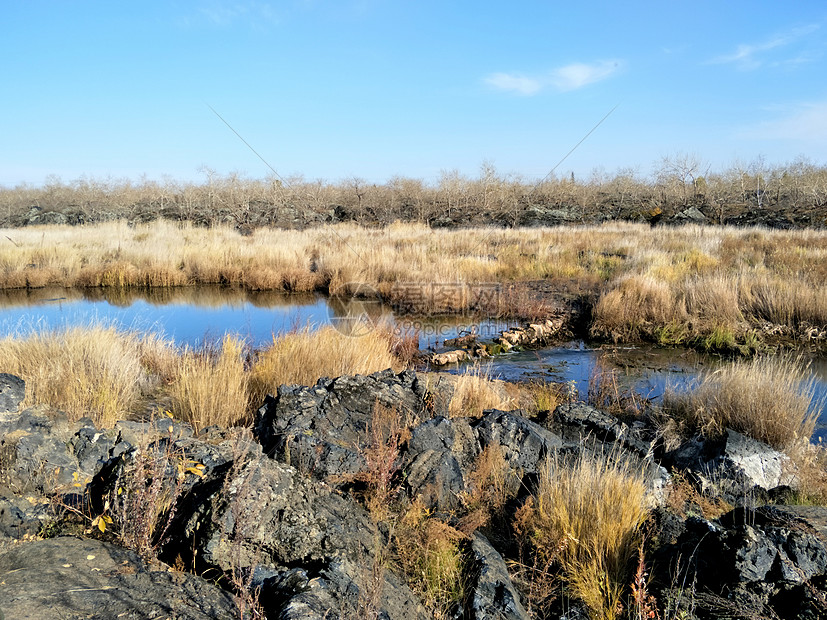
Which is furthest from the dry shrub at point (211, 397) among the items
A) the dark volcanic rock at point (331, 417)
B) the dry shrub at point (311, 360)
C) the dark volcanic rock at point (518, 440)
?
the dark volcanic rock at point (518, 440)

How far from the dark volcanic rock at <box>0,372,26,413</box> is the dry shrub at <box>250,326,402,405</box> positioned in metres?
2.29

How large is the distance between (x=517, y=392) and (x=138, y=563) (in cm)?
516

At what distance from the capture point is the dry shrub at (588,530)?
315 centimetres

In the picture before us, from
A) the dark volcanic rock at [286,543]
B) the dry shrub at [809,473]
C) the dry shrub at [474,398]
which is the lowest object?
the dry shrub at [809,473]

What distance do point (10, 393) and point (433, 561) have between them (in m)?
3.15

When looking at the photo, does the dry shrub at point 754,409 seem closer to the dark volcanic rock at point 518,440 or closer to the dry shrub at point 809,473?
the dry shrub at point 809,473

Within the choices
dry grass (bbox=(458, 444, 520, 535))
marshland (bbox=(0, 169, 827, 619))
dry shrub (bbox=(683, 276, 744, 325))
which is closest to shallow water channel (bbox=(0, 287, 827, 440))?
marshland (bbox=(0, 169, 827, 619))

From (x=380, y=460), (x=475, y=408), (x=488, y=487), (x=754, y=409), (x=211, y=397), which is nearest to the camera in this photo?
(x=380, y=460)

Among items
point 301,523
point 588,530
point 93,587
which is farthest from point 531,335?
point 93,587

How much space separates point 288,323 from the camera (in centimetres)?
1131

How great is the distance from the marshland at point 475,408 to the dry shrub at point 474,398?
0.08ft

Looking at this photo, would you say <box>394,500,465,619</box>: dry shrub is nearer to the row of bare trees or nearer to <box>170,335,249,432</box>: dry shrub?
<box>170,335,249,432</box>: dry shrub

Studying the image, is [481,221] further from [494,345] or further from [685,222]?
[494,345]

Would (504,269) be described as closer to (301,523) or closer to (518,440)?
(518,440)
